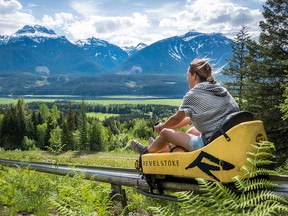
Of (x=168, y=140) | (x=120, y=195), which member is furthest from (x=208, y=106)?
(x=120, y=195)

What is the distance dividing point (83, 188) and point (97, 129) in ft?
225

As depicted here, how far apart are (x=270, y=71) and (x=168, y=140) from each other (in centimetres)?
1716

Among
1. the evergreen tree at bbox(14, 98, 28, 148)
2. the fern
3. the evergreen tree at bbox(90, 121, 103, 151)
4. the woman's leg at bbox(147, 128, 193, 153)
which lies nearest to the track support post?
the woman's leg at bbox(147, 128, 193, 153)

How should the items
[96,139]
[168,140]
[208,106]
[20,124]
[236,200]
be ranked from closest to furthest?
[236,200] → [208,106] → [168,140] → [96,139] → [20,124]

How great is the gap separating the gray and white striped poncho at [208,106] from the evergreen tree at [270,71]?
1499 centimetres

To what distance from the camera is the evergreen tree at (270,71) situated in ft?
64.0

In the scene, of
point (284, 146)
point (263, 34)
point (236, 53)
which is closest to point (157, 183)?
point (284, 146)

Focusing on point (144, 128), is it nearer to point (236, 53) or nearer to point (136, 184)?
→ point (236, 53)

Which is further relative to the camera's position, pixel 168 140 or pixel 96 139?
pixel 96 139

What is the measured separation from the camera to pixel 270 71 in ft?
68.3

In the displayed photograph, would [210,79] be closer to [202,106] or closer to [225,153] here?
[202,106]

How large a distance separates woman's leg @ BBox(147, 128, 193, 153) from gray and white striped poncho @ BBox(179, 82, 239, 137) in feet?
0.87

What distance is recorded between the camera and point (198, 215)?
216 cm

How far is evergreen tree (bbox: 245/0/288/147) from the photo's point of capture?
64.0 ft
